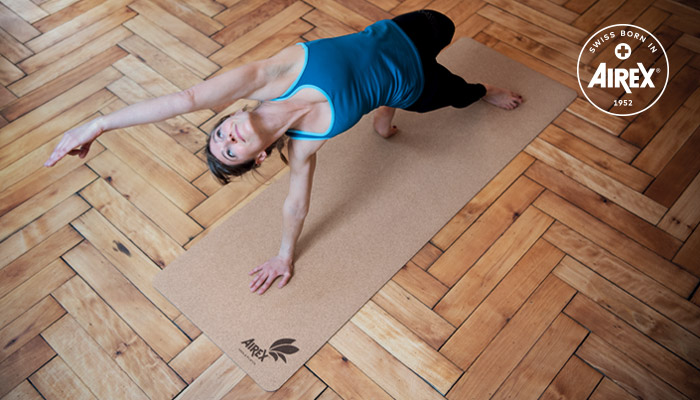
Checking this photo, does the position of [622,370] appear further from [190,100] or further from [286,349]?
[190,100]

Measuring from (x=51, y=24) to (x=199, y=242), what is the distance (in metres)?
1.50

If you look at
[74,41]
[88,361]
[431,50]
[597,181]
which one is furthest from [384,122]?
[74,41]

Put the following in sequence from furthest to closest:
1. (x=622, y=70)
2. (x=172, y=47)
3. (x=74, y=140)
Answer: (x=172, y=47) → (x=622, y=70) → (x=74, y=140)

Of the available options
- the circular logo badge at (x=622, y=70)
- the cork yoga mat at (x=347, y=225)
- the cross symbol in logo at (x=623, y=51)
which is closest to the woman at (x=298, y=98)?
the cork yoga mat at (x=347, y=225)

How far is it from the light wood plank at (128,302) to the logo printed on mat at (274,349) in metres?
0.21

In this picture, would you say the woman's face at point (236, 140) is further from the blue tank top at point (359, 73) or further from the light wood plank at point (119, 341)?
the light wood plank at point (119, 341)

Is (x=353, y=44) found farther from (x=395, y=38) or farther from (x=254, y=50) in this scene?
(x=254, y=50)

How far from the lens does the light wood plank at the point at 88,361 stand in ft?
4.96

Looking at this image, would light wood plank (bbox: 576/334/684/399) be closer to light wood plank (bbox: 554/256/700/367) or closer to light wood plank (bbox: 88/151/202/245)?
light wood plank (bbox: 554/256/700/367)

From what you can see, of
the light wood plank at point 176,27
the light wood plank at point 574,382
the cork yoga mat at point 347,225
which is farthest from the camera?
the light wood plank at point 176,27

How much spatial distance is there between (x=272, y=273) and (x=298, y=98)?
62 centimetres

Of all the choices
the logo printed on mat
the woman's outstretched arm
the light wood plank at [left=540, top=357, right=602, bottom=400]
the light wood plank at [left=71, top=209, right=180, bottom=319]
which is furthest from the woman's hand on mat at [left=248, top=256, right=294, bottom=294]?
the light wood plank at [left=540, top=357, right=602, bottom=400]

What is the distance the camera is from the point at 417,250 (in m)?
1.75

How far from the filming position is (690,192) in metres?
1.85
